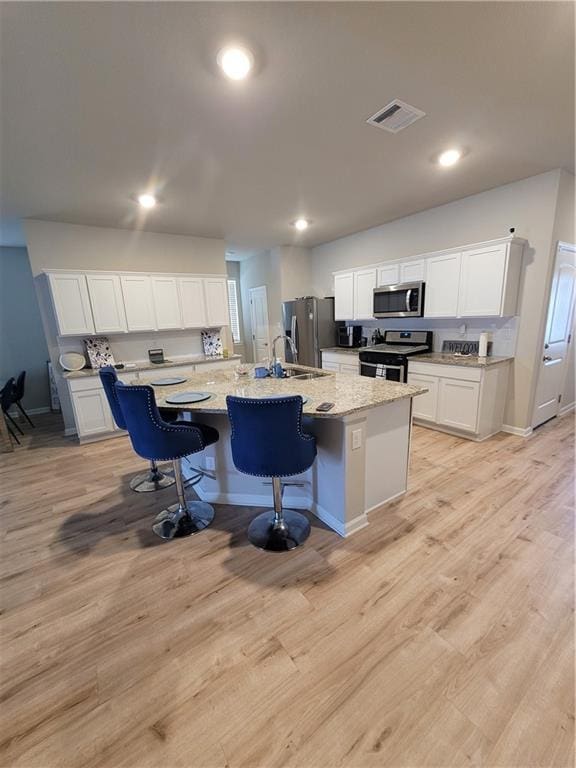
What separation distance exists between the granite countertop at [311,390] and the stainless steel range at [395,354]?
1513 mm

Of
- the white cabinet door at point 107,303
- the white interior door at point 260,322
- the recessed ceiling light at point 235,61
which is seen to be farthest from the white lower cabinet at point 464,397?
the white cabinet door at point 107,303

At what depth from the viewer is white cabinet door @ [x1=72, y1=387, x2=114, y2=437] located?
399 cm

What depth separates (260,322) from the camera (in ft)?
23.2

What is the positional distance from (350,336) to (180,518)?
4.08m

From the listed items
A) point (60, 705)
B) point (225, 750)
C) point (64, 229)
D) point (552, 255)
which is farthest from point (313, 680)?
point (64, 229)

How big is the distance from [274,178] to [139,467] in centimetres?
331

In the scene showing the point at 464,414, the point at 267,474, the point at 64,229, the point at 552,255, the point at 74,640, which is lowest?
the point at 74,640

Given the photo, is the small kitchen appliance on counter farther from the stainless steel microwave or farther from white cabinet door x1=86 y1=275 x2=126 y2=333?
the stainless steel microwave

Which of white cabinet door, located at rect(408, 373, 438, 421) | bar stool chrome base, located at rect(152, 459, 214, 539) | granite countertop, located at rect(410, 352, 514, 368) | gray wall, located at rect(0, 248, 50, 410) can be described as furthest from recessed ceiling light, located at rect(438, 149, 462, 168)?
gray wall, located at rect(0, 248, 50, 410)

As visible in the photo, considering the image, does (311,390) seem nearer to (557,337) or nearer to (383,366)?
(383,366)

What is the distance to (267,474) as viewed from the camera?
6.06 ft

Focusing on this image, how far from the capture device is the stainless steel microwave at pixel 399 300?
4137mm

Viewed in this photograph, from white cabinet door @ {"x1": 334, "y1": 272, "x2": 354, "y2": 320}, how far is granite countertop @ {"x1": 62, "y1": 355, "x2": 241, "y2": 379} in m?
1.97

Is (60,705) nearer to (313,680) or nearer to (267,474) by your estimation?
(313,680)
